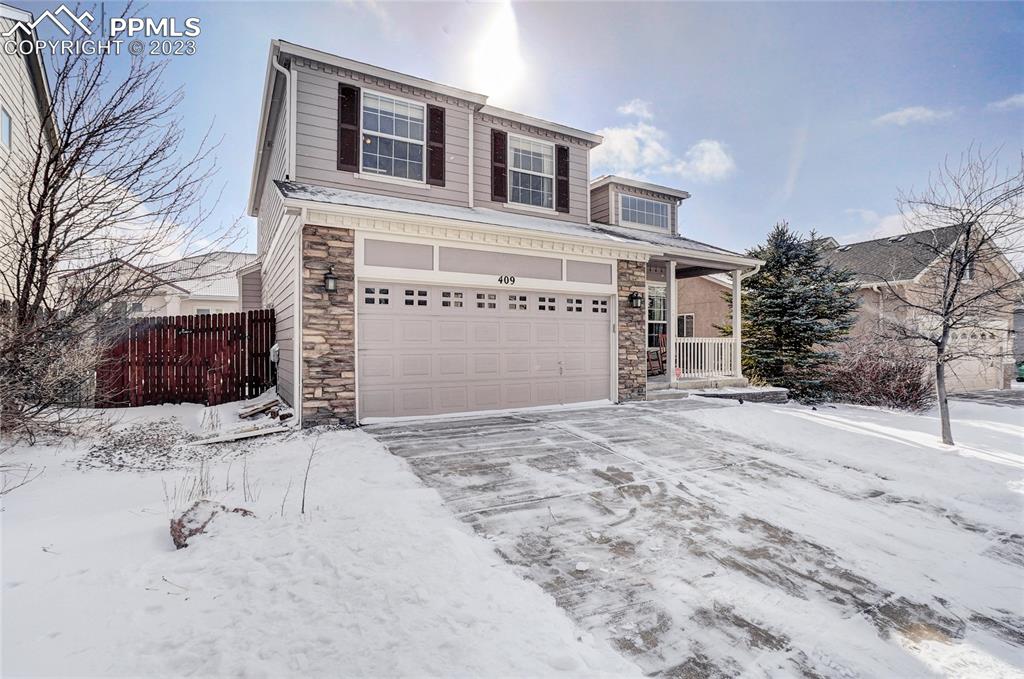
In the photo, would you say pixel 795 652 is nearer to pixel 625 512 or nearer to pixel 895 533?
pixel 625 512

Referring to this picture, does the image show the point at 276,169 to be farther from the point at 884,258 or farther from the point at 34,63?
the point at 884,258

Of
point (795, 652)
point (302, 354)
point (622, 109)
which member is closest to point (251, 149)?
point (302, 354)

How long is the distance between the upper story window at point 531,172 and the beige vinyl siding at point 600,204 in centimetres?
289

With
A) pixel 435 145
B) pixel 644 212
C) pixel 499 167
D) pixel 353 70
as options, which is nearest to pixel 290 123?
pixel 353 70

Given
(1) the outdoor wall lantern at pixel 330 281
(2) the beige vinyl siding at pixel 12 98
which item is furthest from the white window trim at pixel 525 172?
(2) the beige vinyl siding at pixel 12 98

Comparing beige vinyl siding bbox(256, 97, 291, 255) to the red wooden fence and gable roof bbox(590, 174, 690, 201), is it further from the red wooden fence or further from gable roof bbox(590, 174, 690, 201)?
gable roof bbox(590, 174, 690, 201)

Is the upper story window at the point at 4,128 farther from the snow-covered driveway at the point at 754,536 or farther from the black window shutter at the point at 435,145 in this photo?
the snow-covered driveway at the point at 754,536

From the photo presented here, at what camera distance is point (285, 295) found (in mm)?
7594

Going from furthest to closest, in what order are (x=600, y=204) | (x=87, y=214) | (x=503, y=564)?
(x=600, y=204) < (x=87, y=214) < (x=503, y=564)

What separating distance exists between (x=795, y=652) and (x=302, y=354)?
6157 mm

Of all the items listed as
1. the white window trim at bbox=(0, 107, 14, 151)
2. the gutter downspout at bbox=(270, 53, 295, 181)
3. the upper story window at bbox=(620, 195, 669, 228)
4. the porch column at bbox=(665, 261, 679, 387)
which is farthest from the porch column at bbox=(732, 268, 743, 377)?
the white window trim at bbox=(0, 107, 14, 151)

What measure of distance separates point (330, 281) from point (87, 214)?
2.63 metres

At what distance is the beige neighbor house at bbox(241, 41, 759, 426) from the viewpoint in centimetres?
652

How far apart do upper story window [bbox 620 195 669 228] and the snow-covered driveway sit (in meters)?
7.45
